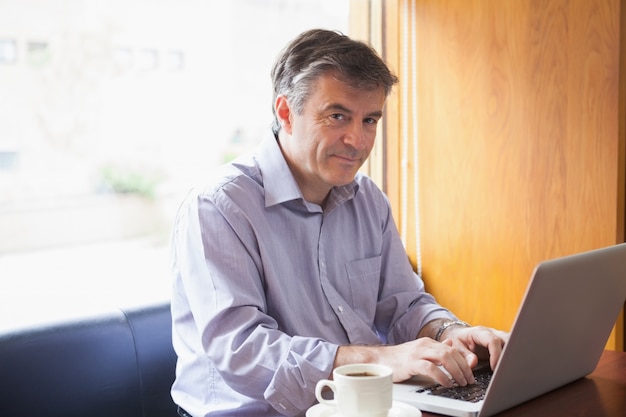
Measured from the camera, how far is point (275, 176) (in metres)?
1.68

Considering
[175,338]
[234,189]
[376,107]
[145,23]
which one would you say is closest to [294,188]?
[234,189]

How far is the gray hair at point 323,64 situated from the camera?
1.64m

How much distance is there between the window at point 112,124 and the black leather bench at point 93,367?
0.19 meters

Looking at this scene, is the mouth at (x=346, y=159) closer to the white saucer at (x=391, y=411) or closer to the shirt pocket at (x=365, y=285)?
the shirt pocket at (x=365, y=285)

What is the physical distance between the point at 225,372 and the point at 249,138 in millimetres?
1511

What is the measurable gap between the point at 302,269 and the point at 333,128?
12.5 inches

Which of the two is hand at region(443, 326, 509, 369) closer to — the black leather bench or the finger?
the finger

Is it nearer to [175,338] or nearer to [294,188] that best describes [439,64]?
[294,188]

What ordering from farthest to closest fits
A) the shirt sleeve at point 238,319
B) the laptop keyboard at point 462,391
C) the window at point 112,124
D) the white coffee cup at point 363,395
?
the window at point 112,124
the shirt sleeve at point 238,319
the laptop keyboard at point 462,391
the white coffee cup at point 363,395

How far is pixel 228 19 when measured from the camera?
2670mm

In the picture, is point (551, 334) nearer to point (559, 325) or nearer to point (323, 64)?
point (559, 325)

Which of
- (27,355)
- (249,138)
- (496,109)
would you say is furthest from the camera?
(249,138)

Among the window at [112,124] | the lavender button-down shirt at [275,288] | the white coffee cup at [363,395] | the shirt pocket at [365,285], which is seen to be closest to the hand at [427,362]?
the lavender button-down shirt at [275,288]

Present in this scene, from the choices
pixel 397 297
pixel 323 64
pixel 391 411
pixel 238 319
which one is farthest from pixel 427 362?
pixel 323 64
